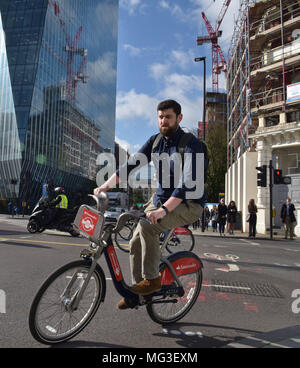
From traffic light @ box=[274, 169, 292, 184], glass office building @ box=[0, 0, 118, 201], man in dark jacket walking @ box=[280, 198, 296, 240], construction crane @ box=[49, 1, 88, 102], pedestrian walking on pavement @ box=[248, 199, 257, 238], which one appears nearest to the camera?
traffic light @ box=[274, 169, 292, 184]

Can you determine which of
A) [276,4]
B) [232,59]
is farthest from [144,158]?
[232,59]

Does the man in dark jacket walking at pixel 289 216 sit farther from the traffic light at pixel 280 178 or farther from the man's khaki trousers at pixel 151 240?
the man's khaki trousers at pixel 151 240

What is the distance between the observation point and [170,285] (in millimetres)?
3062

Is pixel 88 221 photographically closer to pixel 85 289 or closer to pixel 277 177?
pixel 85 289

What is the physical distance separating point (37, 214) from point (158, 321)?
9003mm

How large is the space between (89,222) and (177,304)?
4.23ft

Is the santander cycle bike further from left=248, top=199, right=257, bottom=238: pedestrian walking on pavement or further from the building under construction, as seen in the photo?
the building under construction

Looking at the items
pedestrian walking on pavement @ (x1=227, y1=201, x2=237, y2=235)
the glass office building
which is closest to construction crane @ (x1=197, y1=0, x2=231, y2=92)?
the glass office building

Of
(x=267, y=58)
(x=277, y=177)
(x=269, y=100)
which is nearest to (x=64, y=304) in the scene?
(x=277, y=177)

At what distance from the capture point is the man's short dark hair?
2979 mm

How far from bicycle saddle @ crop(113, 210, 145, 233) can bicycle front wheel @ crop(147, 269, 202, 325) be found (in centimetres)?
77

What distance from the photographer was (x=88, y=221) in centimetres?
264
